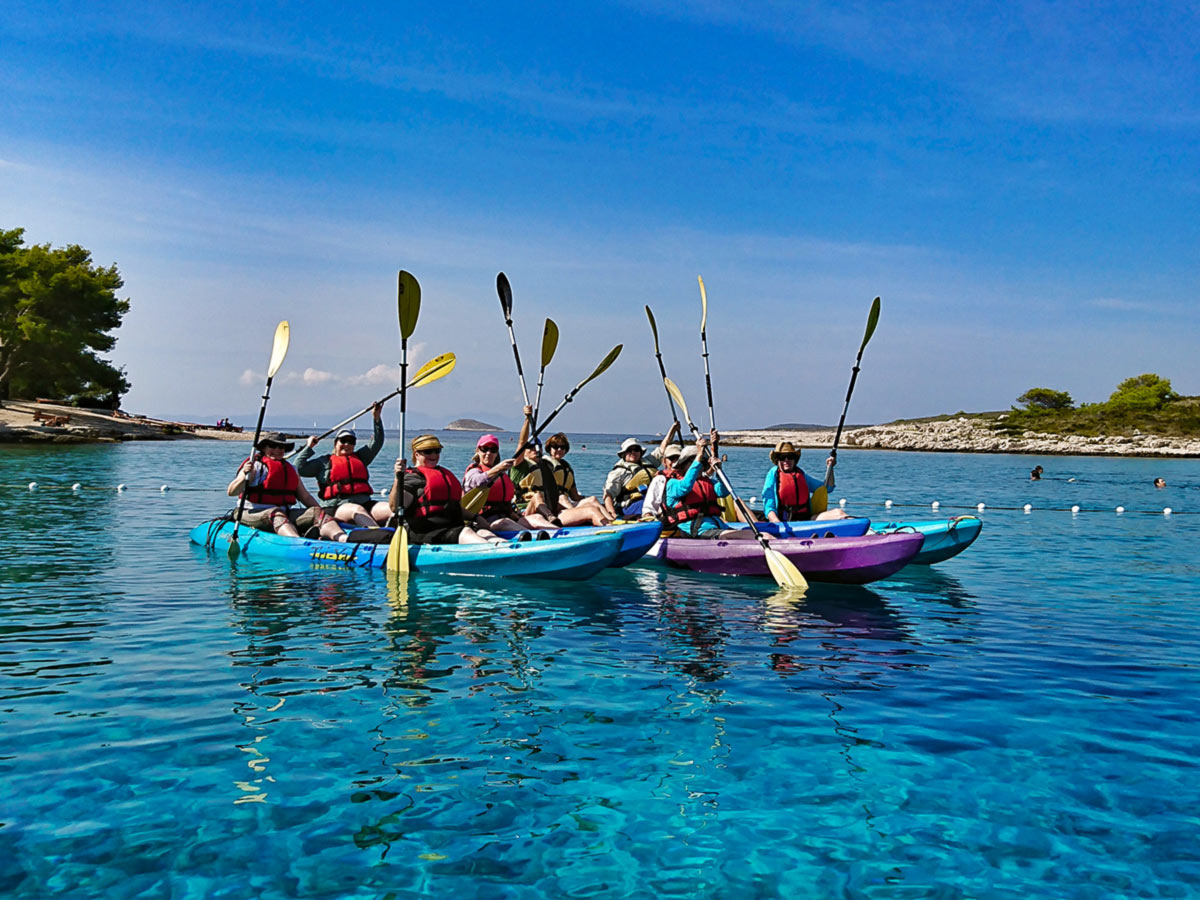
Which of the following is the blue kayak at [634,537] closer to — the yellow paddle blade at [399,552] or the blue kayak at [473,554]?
the blue kayak at [473,554]

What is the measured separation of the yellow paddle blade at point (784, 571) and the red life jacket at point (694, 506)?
1561mm

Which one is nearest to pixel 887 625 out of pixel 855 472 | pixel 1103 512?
pixel 1103 512

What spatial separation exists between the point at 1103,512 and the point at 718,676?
2172 centimetres

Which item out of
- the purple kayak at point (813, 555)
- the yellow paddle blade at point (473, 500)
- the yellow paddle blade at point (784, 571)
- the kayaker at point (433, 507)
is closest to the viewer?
the purple kayak at point (813, 555)

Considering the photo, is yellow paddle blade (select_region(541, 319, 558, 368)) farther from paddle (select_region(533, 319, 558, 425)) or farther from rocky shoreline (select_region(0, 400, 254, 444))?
rocky shoreline (select_region(0, 400, 254, 444))

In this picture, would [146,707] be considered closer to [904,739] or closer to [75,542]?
[904,739]

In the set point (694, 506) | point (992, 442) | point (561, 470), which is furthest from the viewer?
point (992, 442)

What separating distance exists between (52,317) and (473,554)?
49210 mm

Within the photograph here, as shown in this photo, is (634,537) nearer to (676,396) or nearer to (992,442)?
(676,396)

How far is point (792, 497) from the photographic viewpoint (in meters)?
13.2

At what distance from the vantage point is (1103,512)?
24.8 meters

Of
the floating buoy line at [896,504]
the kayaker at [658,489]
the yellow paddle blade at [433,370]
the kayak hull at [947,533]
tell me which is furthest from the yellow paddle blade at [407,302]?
the floating buoy line at [896,504]

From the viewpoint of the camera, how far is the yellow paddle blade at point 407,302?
1256cm

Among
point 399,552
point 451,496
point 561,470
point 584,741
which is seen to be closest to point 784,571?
point 451,496
